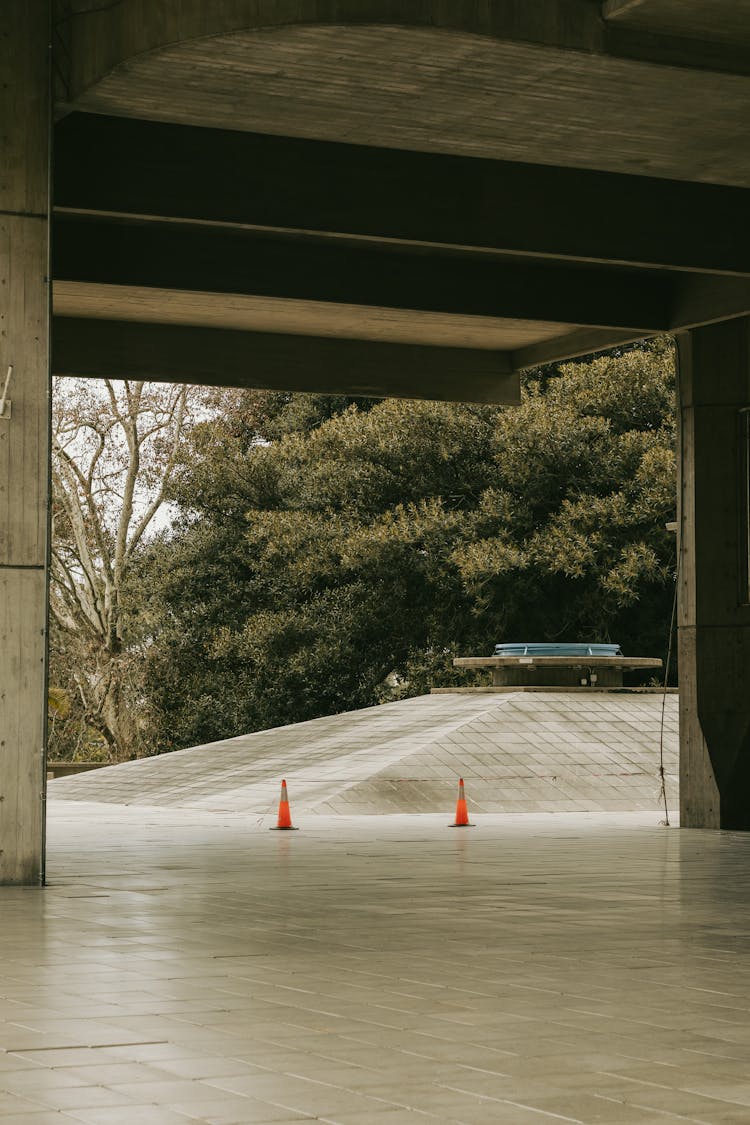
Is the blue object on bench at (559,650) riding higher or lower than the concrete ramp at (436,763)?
higher

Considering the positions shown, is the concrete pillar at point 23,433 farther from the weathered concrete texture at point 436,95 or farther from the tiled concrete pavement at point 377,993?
the tiled concrete pavement at point 377,993

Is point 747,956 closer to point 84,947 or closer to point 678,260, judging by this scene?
point 84,947

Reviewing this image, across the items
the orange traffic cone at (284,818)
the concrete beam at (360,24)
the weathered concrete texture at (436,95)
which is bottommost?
the orange traffic cone at (284,818)

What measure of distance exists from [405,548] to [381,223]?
24.8 meters

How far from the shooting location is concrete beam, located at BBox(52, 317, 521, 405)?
23484 mm

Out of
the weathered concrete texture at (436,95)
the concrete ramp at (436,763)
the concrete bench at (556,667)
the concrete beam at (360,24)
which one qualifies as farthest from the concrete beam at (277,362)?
the concrete bench at (556,667)

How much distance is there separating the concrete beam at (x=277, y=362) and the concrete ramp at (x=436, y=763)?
6309 millimetres

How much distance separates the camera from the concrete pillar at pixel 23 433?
14320 millimetres

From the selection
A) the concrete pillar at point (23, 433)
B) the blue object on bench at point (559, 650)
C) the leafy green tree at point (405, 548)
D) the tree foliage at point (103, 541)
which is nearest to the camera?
the concrete pillar at point (23, 433)

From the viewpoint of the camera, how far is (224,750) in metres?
33.5

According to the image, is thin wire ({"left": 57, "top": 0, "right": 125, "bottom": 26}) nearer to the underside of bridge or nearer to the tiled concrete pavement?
the underside of bridge

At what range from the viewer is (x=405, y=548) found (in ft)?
139

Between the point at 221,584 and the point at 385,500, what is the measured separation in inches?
214

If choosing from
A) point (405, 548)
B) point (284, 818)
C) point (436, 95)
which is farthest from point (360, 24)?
point (405, 548)
